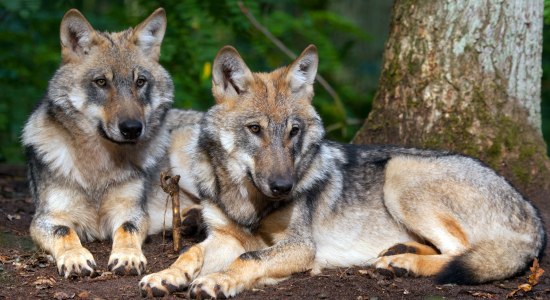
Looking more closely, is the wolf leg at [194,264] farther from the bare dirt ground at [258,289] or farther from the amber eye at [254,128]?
the amber eye at [254,128]

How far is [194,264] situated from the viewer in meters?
5.05

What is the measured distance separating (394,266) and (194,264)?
1602mm

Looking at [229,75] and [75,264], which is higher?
[229,75]

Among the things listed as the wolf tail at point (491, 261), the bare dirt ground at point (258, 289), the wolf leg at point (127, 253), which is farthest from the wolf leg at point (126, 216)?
the wolf tail at point (491, 261)

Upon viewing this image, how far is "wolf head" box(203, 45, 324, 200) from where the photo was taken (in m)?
5.08

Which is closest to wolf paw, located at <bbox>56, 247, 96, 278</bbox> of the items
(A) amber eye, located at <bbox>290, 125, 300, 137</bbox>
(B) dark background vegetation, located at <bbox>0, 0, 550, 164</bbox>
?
(A) amber eye, located at <bbox>290, 125, 300, 137</bbox>

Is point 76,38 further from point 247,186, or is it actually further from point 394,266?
point 394,266

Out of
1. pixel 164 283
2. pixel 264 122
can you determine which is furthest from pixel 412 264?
pixel 164 283

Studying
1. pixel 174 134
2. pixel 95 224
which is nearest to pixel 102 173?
pixel 95 224

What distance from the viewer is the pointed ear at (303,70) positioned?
5.57 meters

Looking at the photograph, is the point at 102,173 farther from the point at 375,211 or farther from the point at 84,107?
the point at 375,211

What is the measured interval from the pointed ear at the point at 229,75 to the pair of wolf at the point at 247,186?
1cm

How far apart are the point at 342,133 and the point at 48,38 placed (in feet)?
17.6

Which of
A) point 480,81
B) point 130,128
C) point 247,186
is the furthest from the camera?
point 480,81
